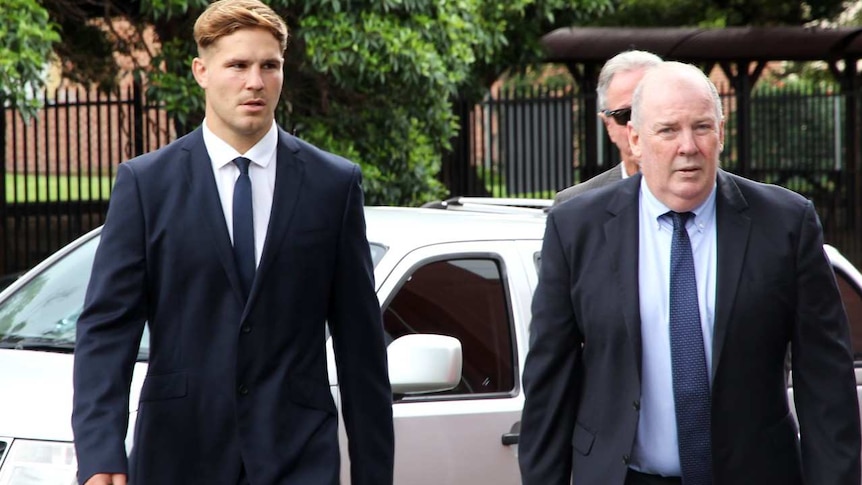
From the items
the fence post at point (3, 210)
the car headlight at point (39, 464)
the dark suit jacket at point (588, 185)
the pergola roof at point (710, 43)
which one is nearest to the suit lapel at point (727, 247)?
the dark suit jacket at point (588, 185)

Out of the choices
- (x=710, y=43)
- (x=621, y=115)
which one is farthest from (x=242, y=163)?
(x=710, y=43)

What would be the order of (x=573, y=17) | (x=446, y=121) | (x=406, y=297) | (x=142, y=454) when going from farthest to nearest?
1. (x=573, y=17)
2. (x=446, y=121)
3. (x=406, y=297)
4. (x=142, y=454)

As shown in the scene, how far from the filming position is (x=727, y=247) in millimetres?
3529

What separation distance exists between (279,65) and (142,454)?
0.99m

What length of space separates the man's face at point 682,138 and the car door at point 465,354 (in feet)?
4.80

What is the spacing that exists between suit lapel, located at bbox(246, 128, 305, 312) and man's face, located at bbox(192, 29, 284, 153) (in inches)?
3.5

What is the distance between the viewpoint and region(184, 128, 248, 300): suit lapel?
139 inches

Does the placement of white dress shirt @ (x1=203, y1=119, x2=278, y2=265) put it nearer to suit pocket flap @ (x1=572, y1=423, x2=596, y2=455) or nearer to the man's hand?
the man's hand

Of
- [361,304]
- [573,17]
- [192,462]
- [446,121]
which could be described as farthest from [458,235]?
[573,17]

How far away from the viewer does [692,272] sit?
3520 millimetres

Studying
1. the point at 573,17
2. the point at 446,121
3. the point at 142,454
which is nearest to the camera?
the point at 142,454

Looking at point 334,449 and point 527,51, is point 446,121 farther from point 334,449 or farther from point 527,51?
point 334,449

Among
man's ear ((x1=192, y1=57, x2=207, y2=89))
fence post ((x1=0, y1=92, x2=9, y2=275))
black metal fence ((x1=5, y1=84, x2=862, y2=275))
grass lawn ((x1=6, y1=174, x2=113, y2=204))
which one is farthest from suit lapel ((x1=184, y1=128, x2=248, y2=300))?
fence post ((x1=0, y1=92, x2=9, y2=275))

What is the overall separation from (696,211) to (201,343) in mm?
1201
